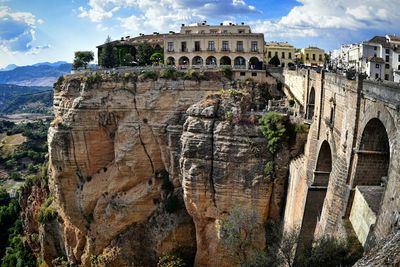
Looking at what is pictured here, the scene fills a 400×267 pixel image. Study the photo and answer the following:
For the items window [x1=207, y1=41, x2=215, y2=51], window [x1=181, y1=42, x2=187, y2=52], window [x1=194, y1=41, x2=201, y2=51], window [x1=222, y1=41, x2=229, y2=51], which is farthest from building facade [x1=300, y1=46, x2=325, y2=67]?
window [x1=181, y1=42, x2=187, y2=52]

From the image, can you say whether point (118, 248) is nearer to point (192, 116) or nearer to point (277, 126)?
point (192, 116)

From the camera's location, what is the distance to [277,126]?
35.9 meters

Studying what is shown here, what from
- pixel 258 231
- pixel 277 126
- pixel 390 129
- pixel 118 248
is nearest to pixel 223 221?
pixel 258 231

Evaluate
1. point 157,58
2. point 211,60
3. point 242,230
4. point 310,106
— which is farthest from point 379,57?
point 242,230

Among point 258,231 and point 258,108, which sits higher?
point 258,108

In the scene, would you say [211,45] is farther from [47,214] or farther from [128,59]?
[47,214]

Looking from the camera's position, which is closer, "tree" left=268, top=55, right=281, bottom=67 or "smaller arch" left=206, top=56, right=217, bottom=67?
"smaller arch" left=206, top=56, right=217, bottom=67

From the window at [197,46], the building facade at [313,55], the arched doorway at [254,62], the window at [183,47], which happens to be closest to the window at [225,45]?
the window at [197,46]

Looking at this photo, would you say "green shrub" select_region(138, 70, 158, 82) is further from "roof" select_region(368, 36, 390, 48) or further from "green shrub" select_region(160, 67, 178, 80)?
"roof" select_region(368, 36, 390, 48)

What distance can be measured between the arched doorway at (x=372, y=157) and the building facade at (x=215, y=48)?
27.3m

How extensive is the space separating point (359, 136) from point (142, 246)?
90.0 ft

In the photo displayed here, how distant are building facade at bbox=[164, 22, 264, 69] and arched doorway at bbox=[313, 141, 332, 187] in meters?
21.0

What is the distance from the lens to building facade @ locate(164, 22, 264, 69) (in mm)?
50719

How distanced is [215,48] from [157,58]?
328 inches
